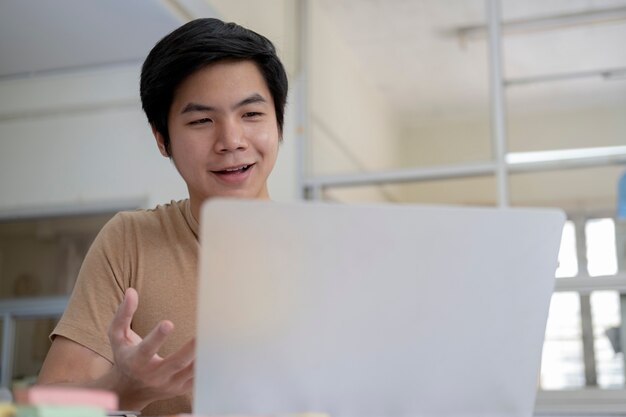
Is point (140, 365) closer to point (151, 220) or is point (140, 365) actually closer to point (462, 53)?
point (151, 220)

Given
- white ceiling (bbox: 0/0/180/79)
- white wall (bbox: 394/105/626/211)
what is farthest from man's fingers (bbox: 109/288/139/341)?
white wall (bbox: 394/105/626/211)

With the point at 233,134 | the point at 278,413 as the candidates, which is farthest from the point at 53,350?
the point at 278,413

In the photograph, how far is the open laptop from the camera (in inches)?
33.4

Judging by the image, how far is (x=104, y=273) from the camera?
4.52ft

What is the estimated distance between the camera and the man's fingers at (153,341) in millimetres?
878

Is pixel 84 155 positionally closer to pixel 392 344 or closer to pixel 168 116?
pixel 168 116

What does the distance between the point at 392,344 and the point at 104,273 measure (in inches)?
25.4

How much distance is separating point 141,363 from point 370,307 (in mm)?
272

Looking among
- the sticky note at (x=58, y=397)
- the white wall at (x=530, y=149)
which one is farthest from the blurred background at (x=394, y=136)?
the sticky note at (x=58, y=397)

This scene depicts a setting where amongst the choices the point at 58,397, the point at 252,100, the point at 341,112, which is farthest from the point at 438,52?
the point at 58,397

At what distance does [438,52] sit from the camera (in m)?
4.84

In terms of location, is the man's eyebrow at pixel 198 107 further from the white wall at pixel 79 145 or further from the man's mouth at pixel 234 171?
the white wall at pixel 79 145

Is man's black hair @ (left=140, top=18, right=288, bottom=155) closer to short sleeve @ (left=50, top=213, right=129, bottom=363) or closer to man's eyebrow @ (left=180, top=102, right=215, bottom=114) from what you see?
man's eyebrow @ (left=180, top=102, right=215, bottom=114)

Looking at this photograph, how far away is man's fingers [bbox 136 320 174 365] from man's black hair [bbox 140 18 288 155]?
64 centimetres
